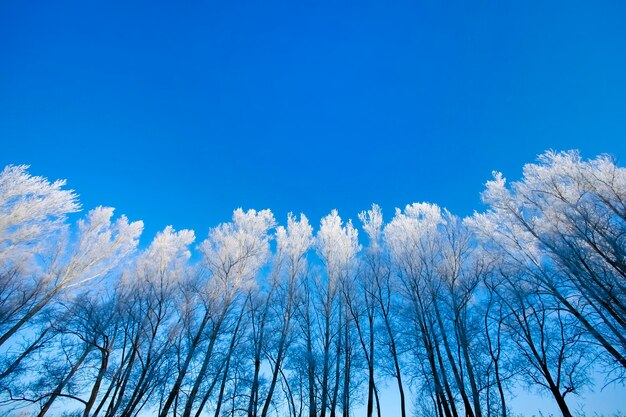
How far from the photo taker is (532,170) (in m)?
12.7

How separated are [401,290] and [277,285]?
706cm

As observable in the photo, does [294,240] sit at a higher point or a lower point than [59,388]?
higher

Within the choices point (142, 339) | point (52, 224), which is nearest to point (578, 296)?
point (142, 339)

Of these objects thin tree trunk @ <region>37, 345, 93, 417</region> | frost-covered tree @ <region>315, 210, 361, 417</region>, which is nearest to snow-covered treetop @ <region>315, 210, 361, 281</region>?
frost-covered tree @ <region>315, 210, 361, 417</region>

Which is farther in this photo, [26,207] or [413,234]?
[413,234]

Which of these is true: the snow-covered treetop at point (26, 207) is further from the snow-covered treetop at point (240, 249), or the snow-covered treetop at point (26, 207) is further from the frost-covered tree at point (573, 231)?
the frost-covered tree at point (573, 231)

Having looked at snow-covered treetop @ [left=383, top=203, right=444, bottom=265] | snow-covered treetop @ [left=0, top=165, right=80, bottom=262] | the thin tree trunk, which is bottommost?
the thin tree trunk

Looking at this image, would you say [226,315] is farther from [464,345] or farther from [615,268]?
[615,268]

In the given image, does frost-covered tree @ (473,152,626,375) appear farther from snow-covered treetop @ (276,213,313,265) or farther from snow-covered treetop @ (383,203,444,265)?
snow-covered treetop @ (276,213,313,265)

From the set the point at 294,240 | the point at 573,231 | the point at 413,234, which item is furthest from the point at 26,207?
the point at 573,231

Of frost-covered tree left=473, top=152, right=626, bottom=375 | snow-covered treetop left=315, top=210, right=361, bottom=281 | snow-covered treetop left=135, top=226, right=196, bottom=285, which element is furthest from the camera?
snow-covered treetop left=315, top=210, right=361, bottom=281

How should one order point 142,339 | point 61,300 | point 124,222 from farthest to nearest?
point 124,222, point 61,300, point 142,339

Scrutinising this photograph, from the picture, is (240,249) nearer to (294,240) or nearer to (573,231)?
(294,240)

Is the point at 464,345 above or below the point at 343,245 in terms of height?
below
